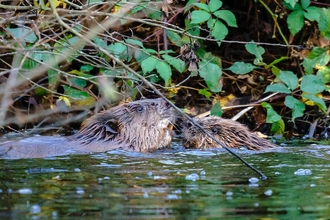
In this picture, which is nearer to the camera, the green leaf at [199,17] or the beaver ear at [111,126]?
the beaver ear at [111,126]

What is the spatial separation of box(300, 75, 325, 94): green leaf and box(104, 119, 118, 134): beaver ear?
1.83 m

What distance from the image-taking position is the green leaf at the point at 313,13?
778 centimetres

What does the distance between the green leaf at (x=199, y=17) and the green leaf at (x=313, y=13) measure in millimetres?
1124

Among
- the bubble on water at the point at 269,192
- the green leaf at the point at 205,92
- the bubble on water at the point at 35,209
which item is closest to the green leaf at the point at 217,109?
the green leaf at the point at 205,92

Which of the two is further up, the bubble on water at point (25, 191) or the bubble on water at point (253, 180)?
the bubble on water at point (25, 191)

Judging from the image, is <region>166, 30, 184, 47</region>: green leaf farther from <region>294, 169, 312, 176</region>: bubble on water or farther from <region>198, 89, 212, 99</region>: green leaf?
<region>294, 169, 312, 176</region>: bubble on water

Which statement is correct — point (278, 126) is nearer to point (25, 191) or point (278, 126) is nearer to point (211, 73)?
point (211, 73)

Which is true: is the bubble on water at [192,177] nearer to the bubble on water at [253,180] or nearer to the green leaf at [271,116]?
the bubble on water at [253,180]

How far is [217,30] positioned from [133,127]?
1.17 metres

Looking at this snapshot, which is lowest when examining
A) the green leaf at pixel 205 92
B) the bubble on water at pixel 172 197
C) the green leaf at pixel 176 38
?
the bubble on water at pixel 172 197

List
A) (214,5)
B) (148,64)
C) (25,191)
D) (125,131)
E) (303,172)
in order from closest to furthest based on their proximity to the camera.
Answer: (25,191)
(303,172)
(148,64)
(125,131)
(214,5)

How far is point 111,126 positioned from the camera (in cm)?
689

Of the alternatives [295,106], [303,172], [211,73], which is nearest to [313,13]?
[295,106]

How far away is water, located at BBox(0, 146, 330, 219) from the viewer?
12.0ft
